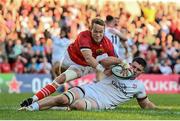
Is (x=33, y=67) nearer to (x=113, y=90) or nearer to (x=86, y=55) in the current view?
(x=86, y=55)

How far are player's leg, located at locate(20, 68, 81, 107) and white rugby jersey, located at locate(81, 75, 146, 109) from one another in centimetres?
73

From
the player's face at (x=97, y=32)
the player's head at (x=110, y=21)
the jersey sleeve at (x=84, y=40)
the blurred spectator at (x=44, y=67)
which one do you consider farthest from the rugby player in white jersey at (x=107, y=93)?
the blurred spectator at (x=44, y=67)

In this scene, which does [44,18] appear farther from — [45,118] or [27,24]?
[45,118]

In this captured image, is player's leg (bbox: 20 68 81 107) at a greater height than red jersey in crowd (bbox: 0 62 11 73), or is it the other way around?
red jersey in crowd (bbox: 0 62 11 73)

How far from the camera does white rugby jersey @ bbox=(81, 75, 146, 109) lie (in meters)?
13.0

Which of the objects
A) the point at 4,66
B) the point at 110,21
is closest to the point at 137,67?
the point at 110,21

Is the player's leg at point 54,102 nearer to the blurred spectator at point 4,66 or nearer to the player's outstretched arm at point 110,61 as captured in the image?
the player's outstretched arm at point 110,61

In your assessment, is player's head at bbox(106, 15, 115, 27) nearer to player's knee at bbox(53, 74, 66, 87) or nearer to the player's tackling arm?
player's knee at bbox(53, 74, 66, 87)

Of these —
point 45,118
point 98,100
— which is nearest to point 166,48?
point 98,100

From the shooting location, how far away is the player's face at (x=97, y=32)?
13.2 meters

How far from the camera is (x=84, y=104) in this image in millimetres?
12695

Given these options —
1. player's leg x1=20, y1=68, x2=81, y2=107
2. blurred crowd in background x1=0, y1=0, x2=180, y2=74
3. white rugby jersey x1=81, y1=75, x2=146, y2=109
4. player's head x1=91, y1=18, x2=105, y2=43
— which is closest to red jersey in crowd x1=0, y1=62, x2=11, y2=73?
blurred crowd in background x1=0, y1=0, x2=180, y2=74

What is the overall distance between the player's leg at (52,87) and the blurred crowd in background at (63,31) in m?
8.34

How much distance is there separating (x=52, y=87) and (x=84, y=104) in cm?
99
